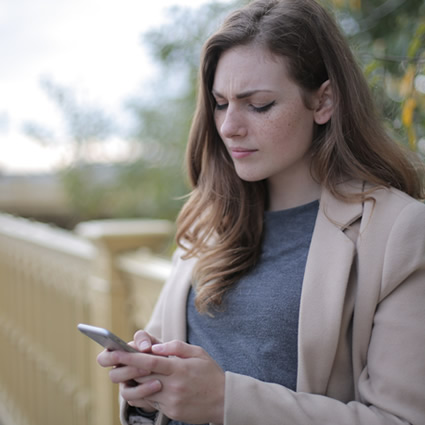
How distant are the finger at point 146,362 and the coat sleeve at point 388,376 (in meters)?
0.13

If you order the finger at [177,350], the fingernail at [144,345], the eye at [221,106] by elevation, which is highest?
the eye at [221,106]

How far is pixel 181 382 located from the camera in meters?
1.11

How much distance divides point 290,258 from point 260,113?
1.16 feet

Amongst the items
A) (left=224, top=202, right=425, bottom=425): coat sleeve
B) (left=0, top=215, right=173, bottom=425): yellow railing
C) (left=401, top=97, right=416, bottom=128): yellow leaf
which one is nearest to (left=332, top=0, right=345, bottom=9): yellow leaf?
(left=401, top=97, right=416, bottom=128): yellow leaf

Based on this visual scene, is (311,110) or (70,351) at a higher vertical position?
(311,110)

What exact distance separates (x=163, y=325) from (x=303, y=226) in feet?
1.56

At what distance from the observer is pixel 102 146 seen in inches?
251

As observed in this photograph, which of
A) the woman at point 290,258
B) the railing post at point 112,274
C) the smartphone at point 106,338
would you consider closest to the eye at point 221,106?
the woman at point 290,258

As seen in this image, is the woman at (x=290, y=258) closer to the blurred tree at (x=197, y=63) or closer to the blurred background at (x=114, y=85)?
the blurred tree at (x=197, y=63)

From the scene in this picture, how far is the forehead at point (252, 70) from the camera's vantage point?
1.27 m

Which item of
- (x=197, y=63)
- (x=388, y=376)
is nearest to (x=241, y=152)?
(x=388, y=376)

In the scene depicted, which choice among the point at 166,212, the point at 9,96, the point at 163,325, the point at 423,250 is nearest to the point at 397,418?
the point at 423,250

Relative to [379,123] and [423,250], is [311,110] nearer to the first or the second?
[379,123]

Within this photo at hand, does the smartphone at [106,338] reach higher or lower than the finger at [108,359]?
higher
